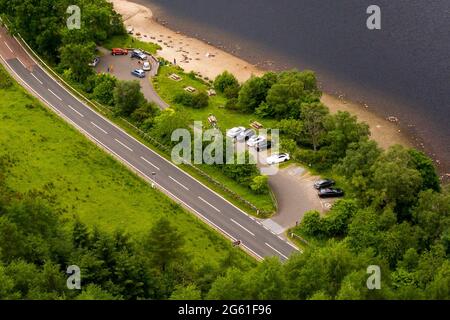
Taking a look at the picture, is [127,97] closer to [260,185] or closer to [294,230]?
[260,185]

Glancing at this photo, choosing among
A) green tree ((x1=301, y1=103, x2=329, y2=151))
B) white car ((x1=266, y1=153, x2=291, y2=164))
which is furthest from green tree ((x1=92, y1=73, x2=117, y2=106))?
green tree ((x1=301, y1=103, x2=329, y2=151))

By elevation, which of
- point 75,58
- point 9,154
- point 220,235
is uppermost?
point 75,58

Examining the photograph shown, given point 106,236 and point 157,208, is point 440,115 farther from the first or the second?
point 106,236

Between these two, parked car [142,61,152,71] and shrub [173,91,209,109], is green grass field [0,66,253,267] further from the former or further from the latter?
parked car [142,61,152,71]

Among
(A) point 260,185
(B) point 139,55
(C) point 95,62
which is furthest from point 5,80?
(A) point 260,185

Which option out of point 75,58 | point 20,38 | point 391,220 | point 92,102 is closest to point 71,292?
point 391,220

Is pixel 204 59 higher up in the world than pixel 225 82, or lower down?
higher up

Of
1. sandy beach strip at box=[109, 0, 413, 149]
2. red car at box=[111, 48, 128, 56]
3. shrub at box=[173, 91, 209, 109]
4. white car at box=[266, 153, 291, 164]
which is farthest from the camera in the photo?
red car at box=[111, 48, 128, 56]
